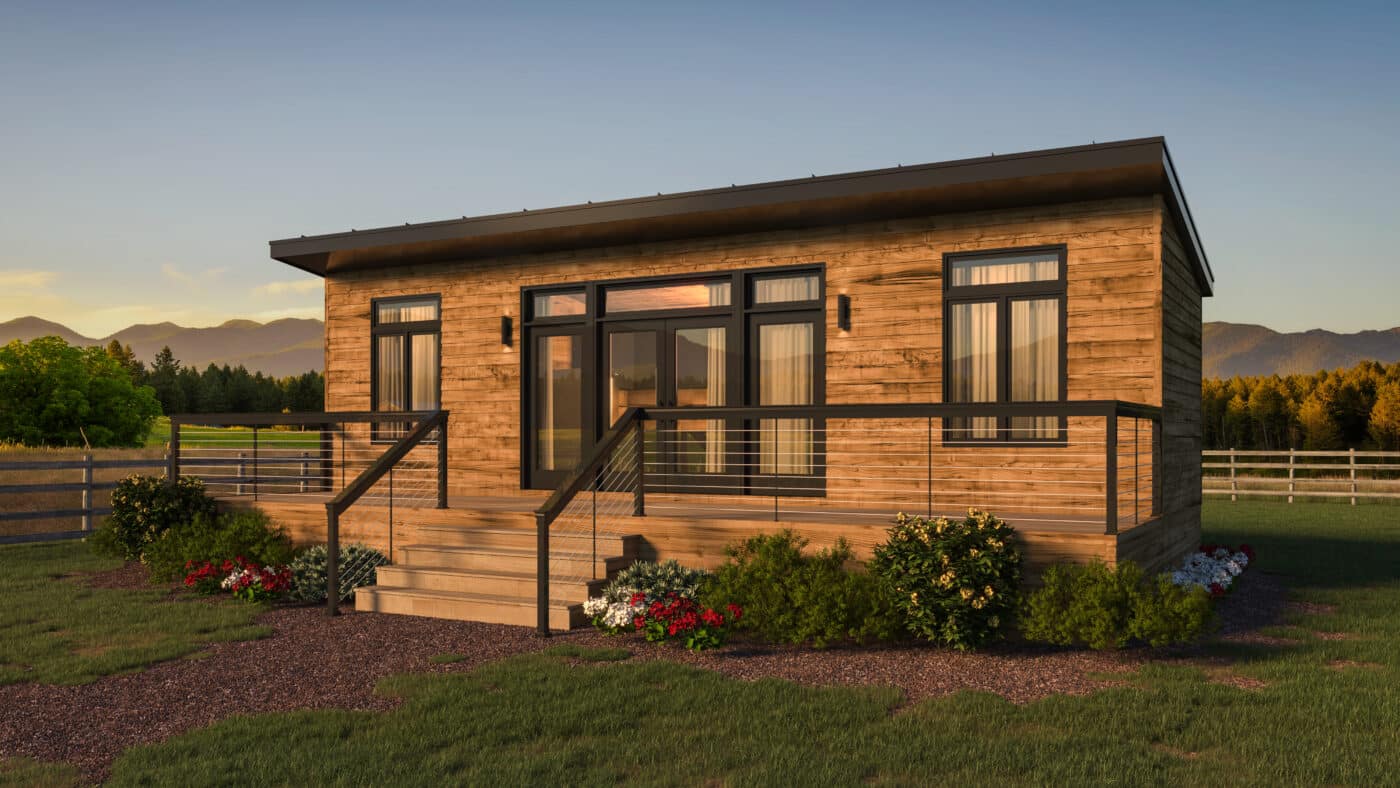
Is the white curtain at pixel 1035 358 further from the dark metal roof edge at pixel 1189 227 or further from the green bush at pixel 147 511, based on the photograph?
the green bush at pixel 147 511

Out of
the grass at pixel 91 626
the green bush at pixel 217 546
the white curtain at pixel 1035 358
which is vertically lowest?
the grass at pixel 91 626

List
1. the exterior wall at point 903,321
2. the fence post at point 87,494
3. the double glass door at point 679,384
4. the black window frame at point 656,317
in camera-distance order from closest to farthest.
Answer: the exterior wall at point 903,321 < the black window frame at point 656,317 < the double glass door at point 679,384 < the fence post at point 87,494

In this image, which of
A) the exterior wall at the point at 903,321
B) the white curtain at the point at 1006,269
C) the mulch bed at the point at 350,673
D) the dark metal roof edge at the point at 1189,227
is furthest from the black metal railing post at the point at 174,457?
the dark metal roof edge at the point at 1189,227

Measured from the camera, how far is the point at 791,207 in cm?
999

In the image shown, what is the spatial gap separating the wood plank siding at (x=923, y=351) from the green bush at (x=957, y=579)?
0.54 meters

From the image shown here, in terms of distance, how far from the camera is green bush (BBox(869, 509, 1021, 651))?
6.95 meters

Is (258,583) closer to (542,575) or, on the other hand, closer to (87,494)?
(542,575)

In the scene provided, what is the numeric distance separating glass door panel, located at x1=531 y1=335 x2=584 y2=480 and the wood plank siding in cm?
30

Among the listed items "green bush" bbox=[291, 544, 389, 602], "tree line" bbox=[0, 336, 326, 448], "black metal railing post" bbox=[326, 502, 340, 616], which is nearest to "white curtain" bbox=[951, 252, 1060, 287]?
"black metal railing post" bbox=[326, 502, 340, 616]

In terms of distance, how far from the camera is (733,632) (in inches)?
309

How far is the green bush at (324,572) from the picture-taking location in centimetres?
962

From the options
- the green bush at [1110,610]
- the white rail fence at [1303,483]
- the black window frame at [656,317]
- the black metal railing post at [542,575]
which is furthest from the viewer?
the white rail fence at [1303,483]

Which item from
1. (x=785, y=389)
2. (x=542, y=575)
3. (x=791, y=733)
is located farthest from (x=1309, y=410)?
(x=791, y=733)

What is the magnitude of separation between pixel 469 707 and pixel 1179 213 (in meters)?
8.43
